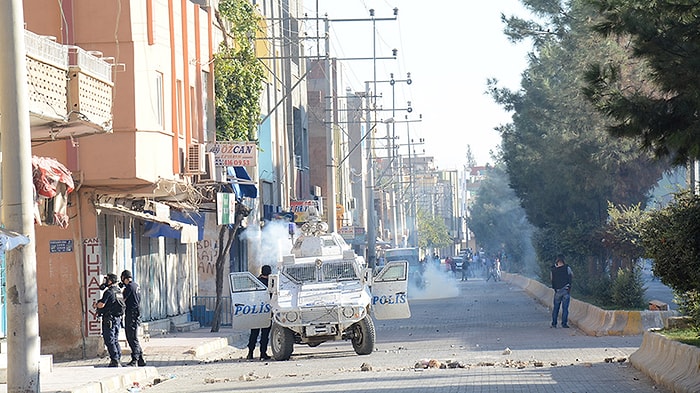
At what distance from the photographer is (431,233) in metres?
162

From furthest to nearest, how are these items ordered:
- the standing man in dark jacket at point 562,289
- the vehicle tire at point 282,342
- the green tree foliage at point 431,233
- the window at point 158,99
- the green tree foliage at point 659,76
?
the green tree foliage at point 431,233 → the standing man in dark jacket at point 562,289 → the window at point 158,99 → the vehicle tire at point 282,342 → the green tree foliage at point 659,76

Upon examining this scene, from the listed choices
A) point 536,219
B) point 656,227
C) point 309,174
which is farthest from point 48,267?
point 309,174

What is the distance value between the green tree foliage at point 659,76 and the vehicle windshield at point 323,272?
440 inches

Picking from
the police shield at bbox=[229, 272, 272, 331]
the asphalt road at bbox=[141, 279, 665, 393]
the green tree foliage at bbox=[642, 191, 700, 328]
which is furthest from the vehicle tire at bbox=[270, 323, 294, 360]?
the green tree foliage at bbox=[642, 191, 700, 328]

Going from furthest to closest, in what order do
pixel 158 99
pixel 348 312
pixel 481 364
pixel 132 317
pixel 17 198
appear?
1. pixel 158 99
2. pixel 348 312
3. pixel 132 317
4. pixel 481 364
5. pixel 17 198

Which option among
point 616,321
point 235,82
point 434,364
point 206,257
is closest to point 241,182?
point 235,82

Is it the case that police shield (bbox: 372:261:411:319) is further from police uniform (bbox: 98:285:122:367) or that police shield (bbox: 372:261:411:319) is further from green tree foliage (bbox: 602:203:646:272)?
green tree foliage (bbox: 602:203:646:272)

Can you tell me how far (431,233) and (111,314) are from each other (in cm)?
14034

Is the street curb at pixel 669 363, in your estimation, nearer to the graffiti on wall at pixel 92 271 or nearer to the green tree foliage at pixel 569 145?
the graffiti on wall at pixel 92 271

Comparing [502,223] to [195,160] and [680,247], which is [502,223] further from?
[680,247]

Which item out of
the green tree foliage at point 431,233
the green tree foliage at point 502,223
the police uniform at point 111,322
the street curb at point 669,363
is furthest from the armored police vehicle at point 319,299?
the green tree foliage at point 431,233

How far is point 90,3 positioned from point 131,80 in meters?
1.75

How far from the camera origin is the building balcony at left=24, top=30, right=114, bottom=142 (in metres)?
18.2

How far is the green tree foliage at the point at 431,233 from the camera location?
159 metres
